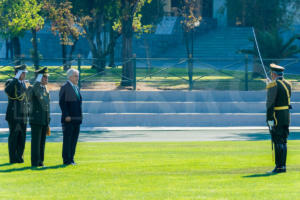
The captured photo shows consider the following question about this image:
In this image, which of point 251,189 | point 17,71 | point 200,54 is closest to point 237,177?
point 251,189

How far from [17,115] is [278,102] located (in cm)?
485

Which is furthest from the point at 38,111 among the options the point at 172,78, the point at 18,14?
the point at 18,14

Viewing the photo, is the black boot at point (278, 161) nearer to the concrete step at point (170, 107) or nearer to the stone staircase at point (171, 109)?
the stone staircase at point (171, 109)

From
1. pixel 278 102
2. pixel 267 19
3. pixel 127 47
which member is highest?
pixel 267 19

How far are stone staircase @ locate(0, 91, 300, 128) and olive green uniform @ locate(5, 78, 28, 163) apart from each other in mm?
→ 9888

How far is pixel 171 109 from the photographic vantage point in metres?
23.5

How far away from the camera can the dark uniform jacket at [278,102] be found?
11.2 meters

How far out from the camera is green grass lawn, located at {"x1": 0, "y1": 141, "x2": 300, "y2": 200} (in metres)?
9.17

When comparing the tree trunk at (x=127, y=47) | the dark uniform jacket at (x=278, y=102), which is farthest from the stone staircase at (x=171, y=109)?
the dark uniform jacket at (x=278, y=102)

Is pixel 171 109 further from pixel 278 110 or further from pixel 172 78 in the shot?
pixel 278 110

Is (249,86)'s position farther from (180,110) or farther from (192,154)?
(192,154)

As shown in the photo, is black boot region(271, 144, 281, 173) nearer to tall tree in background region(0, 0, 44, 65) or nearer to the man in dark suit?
the man in dark suit

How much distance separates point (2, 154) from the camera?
14.3 m

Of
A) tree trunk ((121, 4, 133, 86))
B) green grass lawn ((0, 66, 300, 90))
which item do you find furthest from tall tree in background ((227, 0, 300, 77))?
tree trunk ((121, 4, 133, 86))
